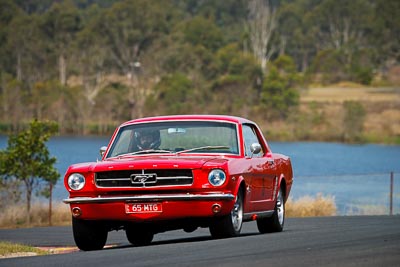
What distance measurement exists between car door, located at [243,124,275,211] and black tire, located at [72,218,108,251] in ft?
6.15

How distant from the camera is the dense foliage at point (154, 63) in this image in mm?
91069

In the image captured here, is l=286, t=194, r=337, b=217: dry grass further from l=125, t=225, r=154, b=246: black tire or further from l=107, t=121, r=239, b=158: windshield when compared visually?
l=107, t=121, r=239, b=158: windshield

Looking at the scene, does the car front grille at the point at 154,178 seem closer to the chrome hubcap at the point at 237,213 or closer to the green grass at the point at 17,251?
the chrome hubcap at the point at 237,213

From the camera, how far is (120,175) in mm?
12258

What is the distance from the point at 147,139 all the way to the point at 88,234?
5.21 ft

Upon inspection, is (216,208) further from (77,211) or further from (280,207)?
(280,207)

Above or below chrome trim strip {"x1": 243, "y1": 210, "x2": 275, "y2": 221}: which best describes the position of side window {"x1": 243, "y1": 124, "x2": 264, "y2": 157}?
above

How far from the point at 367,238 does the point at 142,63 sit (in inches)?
3480

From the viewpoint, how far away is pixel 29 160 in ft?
117

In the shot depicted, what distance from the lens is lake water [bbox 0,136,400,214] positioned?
35.3m

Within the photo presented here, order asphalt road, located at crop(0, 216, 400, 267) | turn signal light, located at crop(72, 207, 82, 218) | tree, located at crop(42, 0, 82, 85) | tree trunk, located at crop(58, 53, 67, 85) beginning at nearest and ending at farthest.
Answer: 1. asphalt road, located at crop(0, 216, 400, 267)
2. turn signal light, located at crop(72, 207, 82, 218)
3. tree trunk, located at crop(58, 53, 67, 85)
4. tree, located at crop(42, 0, 82, 85)

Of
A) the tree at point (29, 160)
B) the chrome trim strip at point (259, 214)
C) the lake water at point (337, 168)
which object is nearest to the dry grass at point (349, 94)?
the lake water at point (337, 168)

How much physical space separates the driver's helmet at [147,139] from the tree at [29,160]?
21.6 m

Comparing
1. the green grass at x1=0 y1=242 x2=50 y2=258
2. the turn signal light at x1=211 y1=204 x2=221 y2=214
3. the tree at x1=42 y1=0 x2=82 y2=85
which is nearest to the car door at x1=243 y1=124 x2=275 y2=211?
the turn signal light at x1=211 y1=204 x2=221 y2=214
